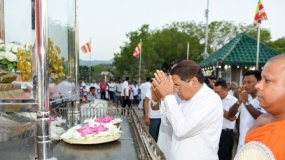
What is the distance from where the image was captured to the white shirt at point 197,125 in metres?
2.02

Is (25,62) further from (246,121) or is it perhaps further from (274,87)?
(246,121)

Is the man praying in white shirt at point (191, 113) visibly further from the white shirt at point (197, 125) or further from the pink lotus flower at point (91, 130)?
the pink lotus flower at point (91, 130)

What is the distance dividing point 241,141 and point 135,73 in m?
22.7

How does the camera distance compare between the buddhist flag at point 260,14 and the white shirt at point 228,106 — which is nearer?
the white shirt at point 228,106

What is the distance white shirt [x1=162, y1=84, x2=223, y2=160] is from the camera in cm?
202

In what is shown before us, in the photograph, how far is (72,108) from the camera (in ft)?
10.5

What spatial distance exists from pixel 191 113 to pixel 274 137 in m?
0.83

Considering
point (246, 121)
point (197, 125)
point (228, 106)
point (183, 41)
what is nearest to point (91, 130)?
point (197, 125)

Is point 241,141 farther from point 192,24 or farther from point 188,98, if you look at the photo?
point 192,24

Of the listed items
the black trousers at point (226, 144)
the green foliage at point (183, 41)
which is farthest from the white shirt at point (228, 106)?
the green foliage at point (183, 41)

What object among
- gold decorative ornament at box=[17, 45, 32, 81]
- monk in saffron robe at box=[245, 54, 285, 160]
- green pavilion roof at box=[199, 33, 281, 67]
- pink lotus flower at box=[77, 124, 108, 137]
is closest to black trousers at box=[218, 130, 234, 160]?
pink lotus flower at box=[77, 124, 108, 137]

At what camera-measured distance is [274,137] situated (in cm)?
127

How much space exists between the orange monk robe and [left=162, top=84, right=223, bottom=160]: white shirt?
2.16ft

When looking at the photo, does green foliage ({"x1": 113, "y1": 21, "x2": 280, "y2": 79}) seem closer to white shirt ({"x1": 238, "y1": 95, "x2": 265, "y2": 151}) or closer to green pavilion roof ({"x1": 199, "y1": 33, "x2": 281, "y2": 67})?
green pavilion roof ({"x1": 199, "y1": 33, "x2": 281, "y2": 67})
